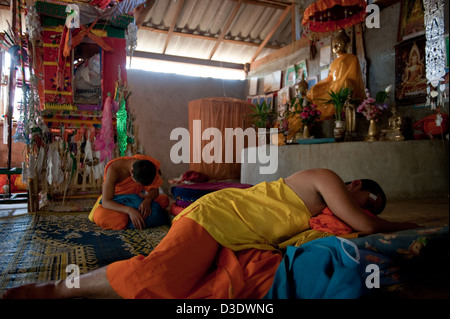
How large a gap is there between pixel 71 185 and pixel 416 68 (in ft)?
19.1

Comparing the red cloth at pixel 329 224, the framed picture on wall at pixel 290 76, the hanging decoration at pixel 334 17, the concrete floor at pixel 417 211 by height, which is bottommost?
the concrete floor at pixel 417 211

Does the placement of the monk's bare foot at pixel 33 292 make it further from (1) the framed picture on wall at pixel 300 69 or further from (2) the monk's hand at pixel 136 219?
(1) the framed picture on wall at pixel 300 69

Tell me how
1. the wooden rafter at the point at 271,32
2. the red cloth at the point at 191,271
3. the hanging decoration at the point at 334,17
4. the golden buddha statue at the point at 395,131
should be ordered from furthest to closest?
the wooden rafter at the point at 271,32
the hanging decoration at the point at 334,17
the golden buddha statue at the point at 395,131
the red cloth at the point at 191,271

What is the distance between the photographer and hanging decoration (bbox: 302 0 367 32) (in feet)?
17.9

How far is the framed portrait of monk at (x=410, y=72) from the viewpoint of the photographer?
16.0 ft

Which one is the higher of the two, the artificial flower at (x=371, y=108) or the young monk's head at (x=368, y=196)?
the artificial flower at (x=371, y=108)

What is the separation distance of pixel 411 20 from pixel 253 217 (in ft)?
17.5

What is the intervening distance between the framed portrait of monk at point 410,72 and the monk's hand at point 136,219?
190 inches

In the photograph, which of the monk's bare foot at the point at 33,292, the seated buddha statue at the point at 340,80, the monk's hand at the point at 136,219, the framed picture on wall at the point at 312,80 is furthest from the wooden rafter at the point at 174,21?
the monk's bare foot at the point at 33,292

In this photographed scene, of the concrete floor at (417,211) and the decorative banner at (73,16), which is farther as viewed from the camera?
the decorative banner at (73,16)

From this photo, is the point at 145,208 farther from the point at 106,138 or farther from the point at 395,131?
the point at 395,131

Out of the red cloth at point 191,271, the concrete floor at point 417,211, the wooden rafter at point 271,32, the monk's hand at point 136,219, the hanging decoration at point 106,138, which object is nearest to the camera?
the red cloth at point 191,271

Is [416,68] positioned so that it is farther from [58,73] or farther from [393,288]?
[58,73]

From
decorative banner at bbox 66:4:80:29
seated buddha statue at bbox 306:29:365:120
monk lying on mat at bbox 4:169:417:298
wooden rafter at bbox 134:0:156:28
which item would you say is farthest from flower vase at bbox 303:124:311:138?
wooden rafter at bbox 134:0:156:28
